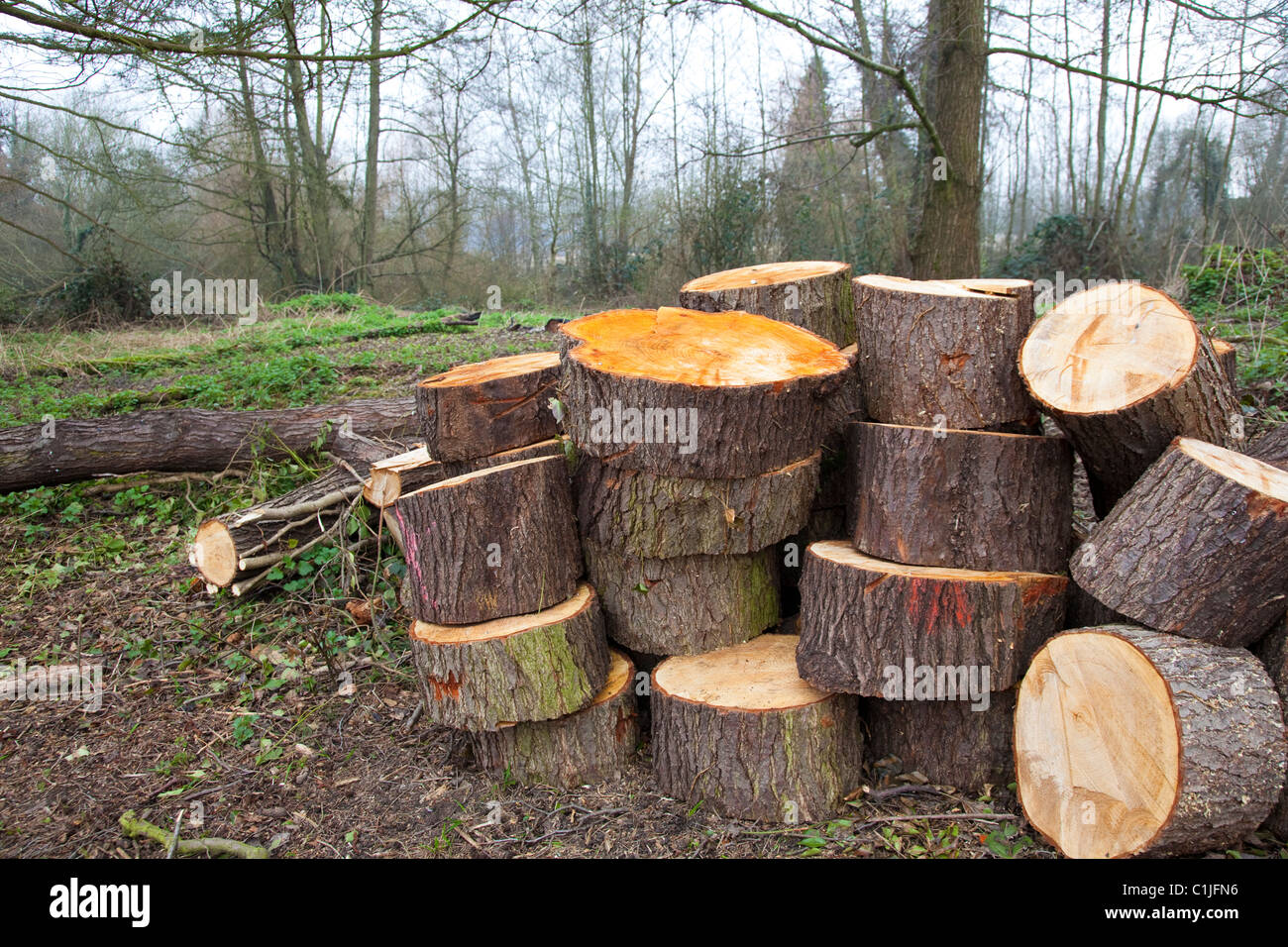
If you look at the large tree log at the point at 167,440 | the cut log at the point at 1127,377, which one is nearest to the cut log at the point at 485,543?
the cut log at the point at 1127,377

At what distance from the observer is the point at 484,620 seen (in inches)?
110

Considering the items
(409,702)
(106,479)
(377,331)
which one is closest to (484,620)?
(409,702)

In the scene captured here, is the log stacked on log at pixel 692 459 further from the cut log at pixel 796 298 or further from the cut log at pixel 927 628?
the cut log at pixel 927 628

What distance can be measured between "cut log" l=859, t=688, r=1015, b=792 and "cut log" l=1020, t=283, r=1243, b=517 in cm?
89

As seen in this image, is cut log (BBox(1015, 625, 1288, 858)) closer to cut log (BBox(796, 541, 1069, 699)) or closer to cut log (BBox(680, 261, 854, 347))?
cut log (BBox(796, 541, 1069, 699))

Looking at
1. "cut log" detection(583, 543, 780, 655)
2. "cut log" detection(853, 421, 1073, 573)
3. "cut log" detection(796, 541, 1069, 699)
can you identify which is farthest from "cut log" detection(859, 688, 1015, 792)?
"cut log" detection(583, 543, 780, 655)

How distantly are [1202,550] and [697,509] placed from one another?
145 cm

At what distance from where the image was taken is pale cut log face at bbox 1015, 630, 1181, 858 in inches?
84.1

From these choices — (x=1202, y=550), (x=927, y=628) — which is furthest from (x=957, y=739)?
(x=1202, y=550)

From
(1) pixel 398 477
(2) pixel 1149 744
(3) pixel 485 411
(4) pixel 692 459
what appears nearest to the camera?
(2) pixel 1149 744

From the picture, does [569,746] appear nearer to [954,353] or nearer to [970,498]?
[970,498]

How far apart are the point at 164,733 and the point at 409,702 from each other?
932 mm

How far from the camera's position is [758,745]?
2605 mm

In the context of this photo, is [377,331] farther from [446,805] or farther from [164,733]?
[446,805]
